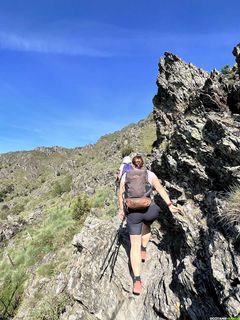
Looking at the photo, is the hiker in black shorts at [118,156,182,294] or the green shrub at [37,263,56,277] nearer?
the hiker in black shorts at [118,156,182,294]

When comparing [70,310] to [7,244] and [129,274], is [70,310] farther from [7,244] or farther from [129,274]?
[7,244]

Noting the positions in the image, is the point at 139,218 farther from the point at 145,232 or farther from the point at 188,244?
the point at 188,244

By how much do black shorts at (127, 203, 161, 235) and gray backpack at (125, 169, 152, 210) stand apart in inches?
6.9

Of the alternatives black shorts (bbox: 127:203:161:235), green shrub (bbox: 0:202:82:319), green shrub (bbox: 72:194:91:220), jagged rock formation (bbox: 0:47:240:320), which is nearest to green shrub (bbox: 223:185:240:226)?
jagged rock formation (bbox: 0:47:240:320)

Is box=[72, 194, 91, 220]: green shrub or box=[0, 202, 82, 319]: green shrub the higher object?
box=[72, 194, 91, 220]: green shrub

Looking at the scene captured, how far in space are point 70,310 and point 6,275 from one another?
10356 mm

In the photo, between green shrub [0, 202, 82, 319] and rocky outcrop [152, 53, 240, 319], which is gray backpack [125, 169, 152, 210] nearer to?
rocky outcrop [152, 53, 240, 319]

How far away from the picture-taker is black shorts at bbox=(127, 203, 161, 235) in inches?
319

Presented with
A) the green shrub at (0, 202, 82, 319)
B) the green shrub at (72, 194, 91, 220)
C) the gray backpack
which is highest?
the gray backpack

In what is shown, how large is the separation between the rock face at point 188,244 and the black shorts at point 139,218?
Answer: 3.05 feet

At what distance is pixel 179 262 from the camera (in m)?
8.31

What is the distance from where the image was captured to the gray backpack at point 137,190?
795 centimetres

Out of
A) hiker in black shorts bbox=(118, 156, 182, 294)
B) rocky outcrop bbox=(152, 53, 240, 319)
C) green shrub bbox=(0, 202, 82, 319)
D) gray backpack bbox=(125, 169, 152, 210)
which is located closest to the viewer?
rocky outcrop bbox=(152, 53, 240, 319)

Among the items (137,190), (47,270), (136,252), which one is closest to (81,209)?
(47,270)
